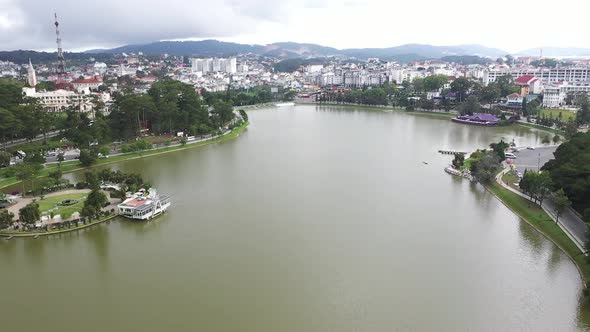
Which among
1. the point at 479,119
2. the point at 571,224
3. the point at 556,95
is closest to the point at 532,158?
the point at 571,224

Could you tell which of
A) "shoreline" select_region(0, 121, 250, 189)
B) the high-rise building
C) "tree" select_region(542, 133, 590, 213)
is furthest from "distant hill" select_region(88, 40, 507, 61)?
"tree" select_region(542, 133, 590, 213)

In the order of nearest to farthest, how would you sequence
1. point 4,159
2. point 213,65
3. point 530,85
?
1. point 4,159
2. point 530,85
3. point 213,65

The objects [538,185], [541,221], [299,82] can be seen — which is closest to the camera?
[541,221]

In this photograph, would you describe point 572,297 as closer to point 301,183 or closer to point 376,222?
point 376,222

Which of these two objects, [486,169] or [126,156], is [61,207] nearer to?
[126,156]

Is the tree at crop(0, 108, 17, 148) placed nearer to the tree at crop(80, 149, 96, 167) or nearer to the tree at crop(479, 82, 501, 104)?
the tree at crop(80, 149, 96, 167)

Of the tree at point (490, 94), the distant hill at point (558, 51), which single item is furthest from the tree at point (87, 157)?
the distant hill at point (558, 51)

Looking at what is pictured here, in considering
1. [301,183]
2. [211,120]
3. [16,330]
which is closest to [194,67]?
[211,120]
